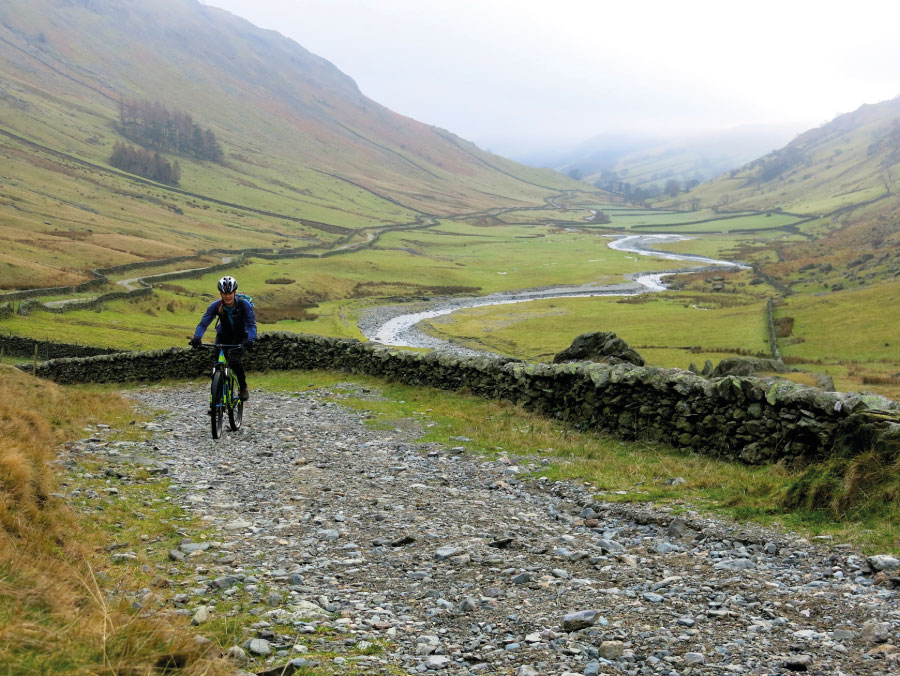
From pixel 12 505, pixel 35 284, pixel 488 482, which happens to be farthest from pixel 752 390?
pixel 35 284

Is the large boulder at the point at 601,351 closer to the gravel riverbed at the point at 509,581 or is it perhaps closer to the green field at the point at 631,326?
the gravel riverbed at the point at 509,581

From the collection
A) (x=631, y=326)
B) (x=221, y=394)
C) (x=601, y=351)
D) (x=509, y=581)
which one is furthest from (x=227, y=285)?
(x=631, y=326)

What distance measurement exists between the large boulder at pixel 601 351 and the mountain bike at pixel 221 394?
47.1 feet

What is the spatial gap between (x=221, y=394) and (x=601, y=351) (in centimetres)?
1797

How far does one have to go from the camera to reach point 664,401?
14906mm

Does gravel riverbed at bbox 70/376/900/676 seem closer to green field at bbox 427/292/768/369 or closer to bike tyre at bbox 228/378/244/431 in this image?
bike tyre at bbox 228/378/244/431

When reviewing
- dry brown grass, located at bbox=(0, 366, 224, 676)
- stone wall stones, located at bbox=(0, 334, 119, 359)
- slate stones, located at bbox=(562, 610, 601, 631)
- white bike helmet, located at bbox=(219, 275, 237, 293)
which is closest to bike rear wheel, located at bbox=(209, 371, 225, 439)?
white bike helmet, located at bbox=(219, 275, 237, 293)

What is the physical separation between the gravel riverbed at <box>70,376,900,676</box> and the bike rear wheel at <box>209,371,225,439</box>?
325 centimetres

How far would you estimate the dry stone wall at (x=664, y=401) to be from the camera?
468 inches

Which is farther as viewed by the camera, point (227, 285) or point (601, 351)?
point (601, 351)

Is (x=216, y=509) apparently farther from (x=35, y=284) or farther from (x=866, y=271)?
(x=866, y=271)

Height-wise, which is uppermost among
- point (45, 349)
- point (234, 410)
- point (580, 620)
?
point (45, 349)

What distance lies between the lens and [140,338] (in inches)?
2303

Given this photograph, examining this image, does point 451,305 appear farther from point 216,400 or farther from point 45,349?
point 216,400
